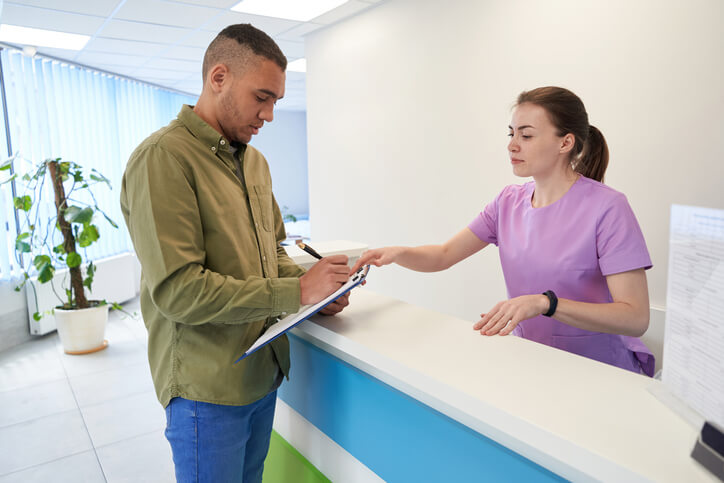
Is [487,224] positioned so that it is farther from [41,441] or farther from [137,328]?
[137,328]

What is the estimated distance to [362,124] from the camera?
4488mm

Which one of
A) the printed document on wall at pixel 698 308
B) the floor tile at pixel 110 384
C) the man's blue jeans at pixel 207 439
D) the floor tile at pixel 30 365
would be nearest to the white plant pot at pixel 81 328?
the floor tile at pixel 30 365

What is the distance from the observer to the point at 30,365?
402 cm

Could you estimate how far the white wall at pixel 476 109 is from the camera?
2.36 meters

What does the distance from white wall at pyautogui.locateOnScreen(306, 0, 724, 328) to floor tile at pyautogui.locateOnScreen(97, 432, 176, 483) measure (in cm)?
215

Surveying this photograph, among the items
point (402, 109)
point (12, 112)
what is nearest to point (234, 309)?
point (402, 109)

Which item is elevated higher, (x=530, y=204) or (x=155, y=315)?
(x=530, y=204)

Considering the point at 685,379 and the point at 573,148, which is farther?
the point at 573,148

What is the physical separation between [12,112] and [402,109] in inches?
146

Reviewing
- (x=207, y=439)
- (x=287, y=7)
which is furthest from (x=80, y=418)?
(x=287, y=7)

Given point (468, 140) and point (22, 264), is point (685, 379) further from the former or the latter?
point (22, 264)

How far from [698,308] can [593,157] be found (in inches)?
48.3

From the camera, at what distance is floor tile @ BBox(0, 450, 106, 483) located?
253 centimetres

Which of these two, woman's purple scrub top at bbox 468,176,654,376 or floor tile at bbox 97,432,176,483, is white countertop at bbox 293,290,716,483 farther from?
floor tile at bbox 97,432,176,483
